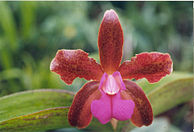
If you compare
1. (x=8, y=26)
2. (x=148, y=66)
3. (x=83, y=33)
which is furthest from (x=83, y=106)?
(x=8, y=26)

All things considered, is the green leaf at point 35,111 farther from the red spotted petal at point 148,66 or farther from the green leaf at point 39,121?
the red spotted petal at point 148,66

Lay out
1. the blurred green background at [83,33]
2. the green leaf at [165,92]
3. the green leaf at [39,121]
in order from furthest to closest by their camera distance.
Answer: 1. the blurred green background at [83,33]
2. the green leaf at [165,92]
3. the green leaf at [39,121]

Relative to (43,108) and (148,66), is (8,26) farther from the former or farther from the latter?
(148,66)

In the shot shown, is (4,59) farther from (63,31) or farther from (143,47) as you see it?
(143,47)

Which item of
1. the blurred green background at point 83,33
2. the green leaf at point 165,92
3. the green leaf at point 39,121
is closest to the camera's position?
the green leaf at point 39,121

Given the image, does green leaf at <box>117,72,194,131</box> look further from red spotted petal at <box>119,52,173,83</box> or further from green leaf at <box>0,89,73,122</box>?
green leaf at <box>0,89,73,122</box>

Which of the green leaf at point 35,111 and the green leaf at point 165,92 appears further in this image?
the green leaf at point 165,92

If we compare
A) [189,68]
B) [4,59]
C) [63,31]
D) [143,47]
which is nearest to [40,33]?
[63,31]

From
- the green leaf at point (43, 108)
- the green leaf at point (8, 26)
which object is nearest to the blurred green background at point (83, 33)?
the green leaf at point (8, 26)
